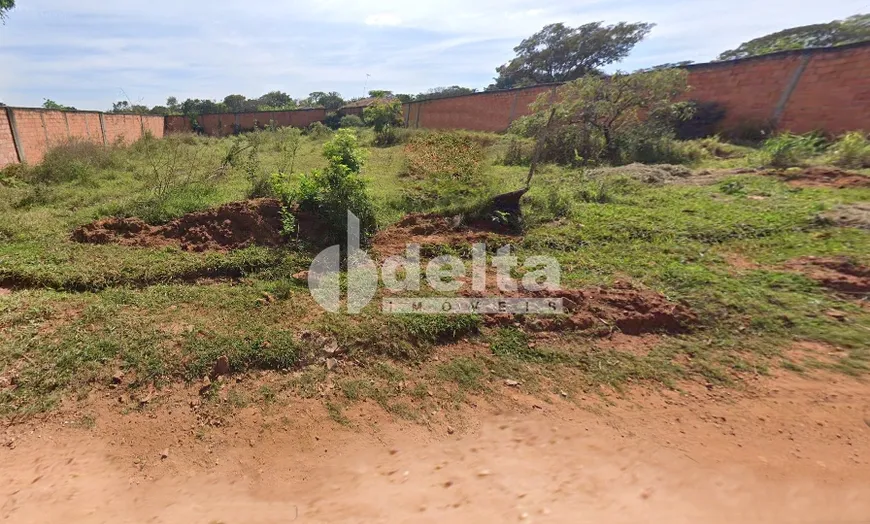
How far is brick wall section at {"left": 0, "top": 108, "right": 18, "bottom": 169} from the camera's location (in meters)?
8.88

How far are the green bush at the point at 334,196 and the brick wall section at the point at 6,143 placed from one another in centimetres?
844

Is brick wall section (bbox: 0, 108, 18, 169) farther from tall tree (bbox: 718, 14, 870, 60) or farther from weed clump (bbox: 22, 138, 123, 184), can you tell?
tall tree (bbox: 718, 14, 870, 60)

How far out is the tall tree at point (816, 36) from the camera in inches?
571

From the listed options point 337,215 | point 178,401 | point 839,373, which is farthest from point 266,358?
point 839,373

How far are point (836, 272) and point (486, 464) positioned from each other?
4291mm

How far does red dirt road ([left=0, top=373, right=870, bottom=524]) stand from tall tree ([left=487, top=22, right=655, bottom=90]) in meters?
24.4

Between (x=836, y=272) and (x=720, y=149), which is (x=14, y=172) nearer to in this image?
(x=836, y=272)

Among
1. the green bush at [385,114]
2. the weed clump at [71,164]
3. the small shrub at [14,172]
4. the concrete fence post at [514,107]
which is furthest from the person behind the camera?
the green bush at [385,114]

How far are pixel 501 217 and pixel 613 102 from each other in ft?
23.0

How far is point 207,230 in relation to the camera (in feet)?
17.2

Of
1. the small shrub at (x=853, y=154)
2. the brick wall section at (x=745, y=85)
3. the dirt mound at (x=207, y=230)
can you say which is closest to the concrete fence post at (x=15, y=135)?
the dirt mound at (x=207, y=230)

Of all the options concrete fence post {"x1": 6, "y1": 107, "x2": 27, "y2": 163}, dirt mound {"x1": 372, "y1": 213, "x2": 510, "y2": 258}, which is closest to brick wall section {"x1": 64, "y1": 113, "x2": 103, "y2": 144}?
concrete fence post {"x1": 6, "y1": 107, "x2": 27, "y2": 163}

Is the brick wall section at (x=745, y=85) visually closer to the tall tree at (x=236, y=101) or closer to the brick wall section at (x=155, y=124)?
the brick wall section at (x=155, y=124)

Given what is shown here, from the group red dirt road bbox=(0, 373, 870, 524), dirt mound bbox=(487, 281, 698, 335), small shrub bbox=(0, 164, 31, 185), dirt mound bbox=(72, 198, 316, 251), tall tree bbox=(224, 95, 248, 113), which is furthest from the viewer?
tall tree bbox=(224, 95, 248, 113)
